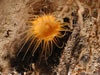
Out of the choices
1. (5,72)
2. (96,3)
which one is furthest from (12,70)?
(96,3)

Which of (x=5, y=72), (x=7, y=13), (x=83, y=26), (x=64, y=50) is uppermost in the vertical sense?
(x=7, y=13)

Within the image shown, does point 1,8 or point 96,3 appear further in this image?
point 1,8

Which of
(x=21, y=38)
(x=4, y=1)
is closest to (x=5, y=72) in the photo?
(x=21, y=38)

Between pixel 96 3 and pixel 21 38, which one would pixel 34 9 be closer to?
pixel 21 38

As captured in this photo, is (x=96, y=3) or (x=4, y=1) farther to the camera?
(x=4, y=1)

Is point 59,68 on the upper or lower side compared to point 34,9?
lower

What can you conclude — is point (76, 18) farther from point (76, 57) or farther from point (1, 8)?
point (1, 8)
